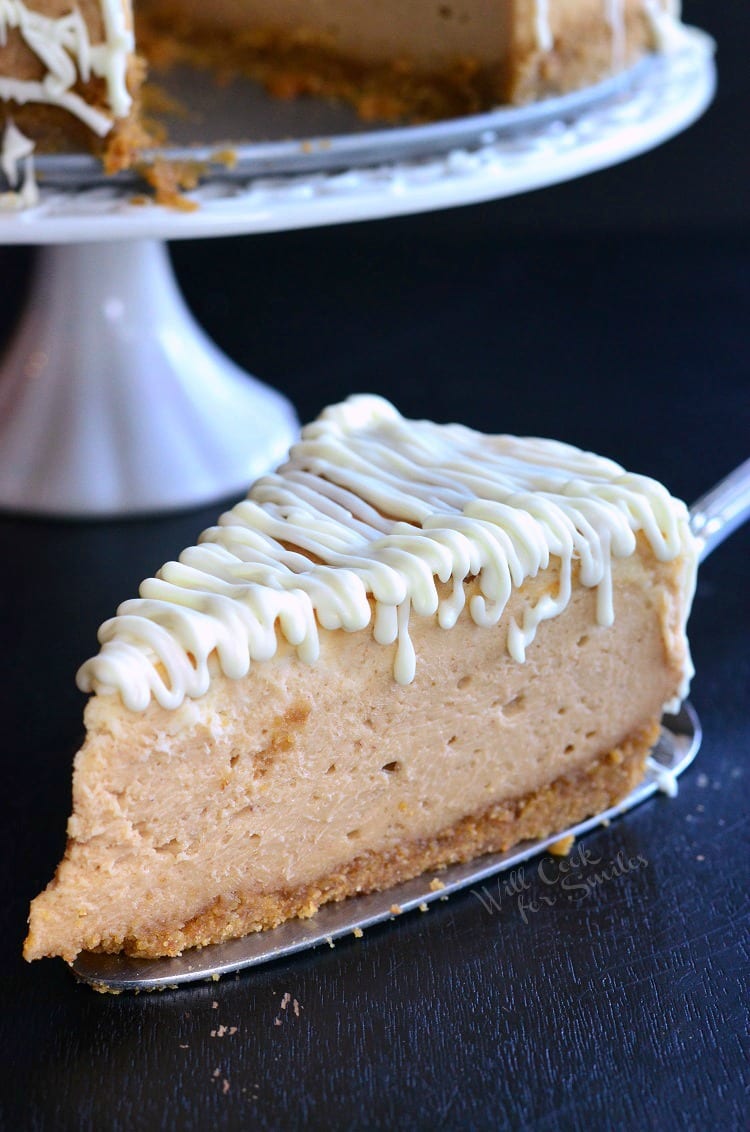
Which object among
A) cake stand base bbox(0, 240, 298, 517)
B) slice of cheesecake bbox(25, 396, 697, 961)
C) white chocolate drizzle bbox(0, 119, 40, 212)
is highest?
white chocolate drizzle bbox(0, 119, 40, 212)

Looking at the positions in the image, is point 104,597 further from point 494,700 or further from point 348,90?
point 348,90

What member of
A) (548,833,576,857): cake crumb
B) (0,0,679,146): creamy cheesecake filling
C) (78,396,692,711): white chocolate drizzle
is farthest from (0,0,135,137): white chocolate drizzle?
(548,833,576,857): cake crumb

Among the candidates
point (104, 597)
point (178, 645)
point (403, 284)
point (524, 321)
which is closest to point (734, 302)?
point (524, 321)

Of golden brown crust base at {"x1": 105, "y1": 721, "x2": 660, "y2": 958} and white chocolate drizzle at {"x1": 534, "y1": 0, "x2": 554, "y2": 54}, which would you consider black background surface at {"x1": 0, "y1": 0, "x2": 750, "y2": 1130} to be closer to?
golden brown crust base at {"x1": 105, "y1": 721, "x2": 660, "y2": 958}

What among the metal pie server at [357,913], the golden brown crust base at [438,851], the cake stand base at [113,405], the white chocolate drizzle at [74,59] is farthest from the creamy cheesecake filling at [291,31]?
the golden brown crust base at [438,851]

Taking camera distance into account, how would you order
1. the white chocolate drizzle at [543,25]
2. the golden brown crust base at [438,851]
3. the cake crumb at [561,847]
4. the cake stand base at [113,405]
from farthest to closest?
the cake stand base at [113,405]
the white chocolate drizzle at [543,25]
the cake crumb at [561,847]
the golden brown crust base at [438,851]

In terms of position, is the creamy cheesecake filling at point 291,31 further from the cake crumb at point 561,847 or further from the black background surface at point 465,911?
the cake crumb at point 561,847
